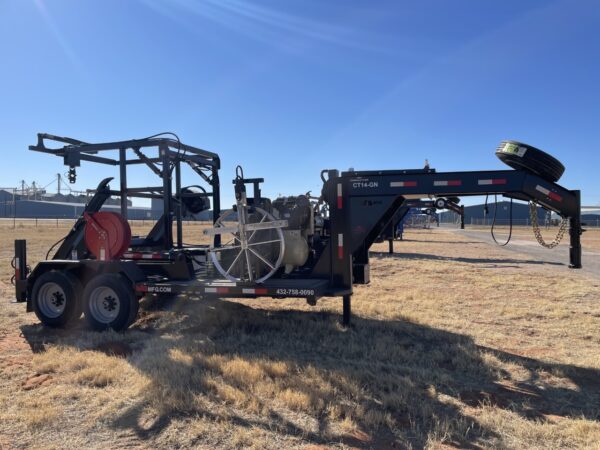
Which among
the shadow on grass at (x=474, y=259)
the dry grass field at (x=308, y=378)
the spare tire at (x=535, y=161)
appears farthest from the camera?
the shadow on grass at (x=474, y=259)

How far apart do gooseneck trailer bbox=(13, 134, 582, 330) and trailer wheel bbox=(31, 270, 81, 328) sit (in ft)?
0.05

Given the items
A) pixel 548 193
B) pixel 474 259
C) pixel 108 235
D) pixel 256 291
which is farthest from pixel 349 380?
pixel 474 259

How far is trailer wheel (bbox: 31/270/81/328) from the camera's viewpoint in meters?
7.17

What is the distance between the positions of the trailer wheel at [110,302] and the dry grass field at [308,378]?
0.72 feet

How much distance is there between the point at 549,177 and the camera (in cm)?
573

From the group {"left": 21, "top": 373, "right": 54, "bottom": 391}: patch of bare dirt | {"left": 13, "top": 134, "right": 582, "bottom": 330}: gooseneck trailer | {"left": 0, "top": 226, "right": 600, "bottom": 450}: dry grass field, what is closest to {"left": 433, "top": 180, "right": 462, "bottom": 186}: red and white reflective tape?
{"left": 13, "top": 134, "right": 582, "bottom": 330}: gooseneck trailer

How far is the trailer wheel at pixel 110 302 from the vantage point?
264 inches

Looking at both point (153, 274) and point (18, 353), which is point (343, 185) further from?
point (18, 353)

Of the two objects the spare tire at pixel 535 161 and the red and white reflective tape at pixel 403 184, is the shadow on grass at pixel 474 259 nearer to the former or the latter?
the spare tire at pixel 535 161

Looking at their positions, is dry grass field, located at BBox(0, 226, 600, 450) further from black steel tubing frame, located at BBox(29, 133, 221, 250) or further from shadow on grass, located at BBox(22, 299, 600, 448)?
black steel tubing frame, located at BBox(29, 133, 221, 250)

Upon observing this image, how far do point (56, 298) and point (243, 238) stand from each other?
3.35m

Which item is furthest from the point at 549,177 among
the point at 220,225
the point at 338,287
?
the point at 220,225

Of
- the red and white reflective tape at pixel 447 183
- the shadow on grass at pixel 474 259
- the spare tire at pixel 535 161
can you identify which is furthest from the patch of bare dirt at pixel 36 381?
the shadow on grass at pixel 474 259

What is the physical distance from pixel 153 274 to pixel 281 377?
3.34 m
